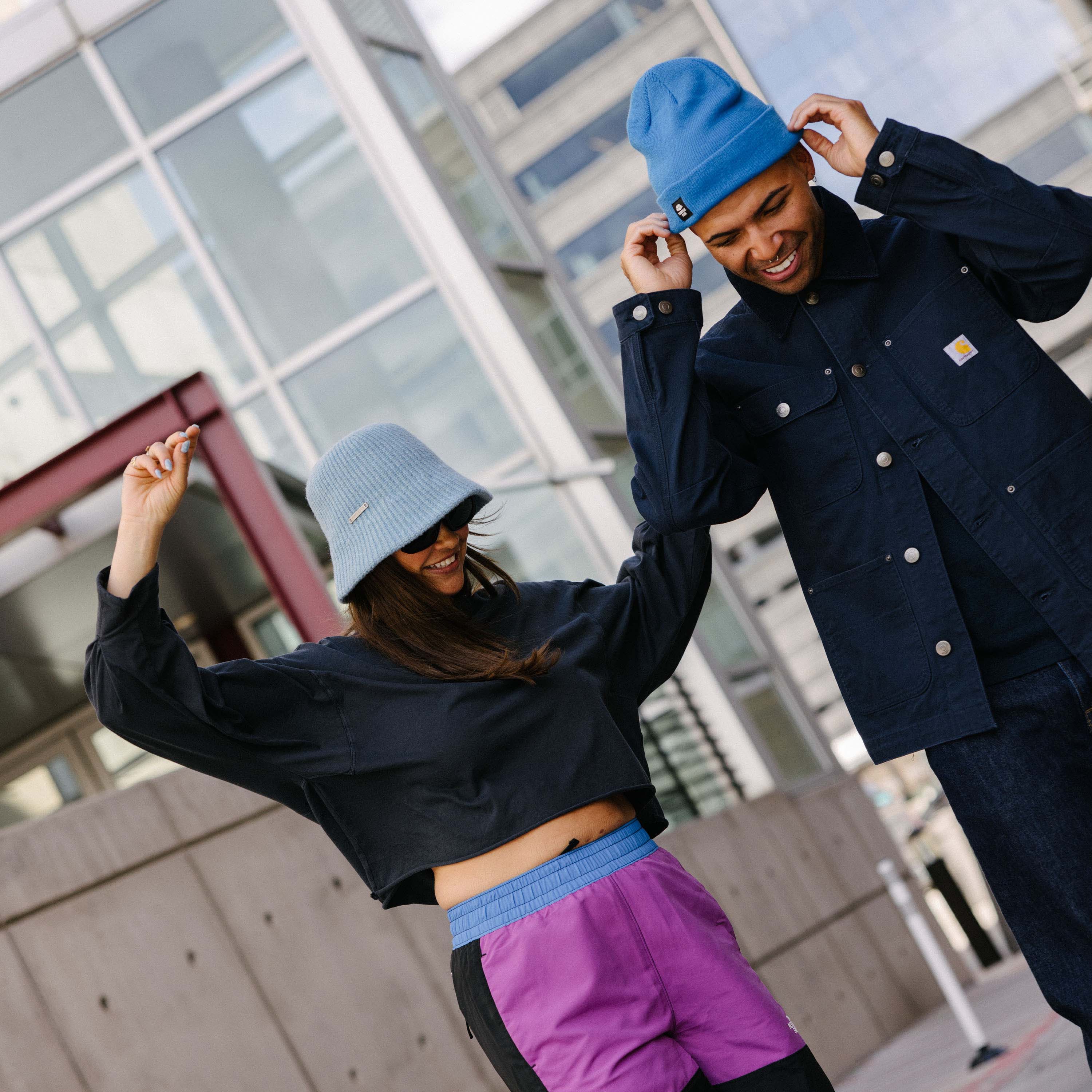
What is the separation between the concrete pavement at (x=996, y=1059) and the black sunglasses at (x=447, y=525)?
2.41m

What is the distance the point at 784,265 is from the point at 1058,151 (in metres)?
44.9

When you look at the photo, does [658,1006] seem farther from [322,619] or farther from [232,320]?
[232,320]

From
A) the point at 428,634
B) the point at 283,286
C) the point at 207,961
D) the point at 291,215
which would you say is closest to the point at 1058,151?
the point at 291,215

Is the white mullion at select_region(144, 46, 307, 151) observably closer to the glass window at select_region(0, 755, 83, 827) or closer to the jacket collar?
the glass window at select_region(0, 755, 83, 827)

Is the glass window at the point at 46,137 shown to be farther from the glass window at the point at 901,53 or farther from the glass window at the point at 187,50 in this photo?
the glass window at the point at 901,53

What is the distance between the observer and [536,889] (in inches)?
83.7

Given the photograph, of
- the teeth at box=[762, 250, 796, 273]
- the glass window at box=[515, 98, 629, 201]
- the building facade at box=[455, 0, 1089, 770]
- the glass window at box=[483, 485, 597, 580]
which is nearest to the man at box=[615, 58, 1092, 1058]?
the teeth at box=[762, 250, 796, 273]

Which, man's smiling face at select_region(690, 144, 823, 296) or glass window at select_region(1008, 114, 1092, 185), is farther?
glass window at select_region(1008, 114, 1092, 185)

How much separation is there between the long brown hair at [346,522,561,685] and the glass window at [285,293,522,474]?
7166 millimetres

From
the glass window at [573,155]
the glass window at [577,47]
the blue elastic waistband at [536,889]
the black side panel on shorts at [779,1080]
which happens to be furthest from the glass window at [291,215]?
the glass window at [577,47]

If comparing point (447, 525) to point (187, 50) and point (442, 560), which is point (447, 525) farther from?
point (187, 50)

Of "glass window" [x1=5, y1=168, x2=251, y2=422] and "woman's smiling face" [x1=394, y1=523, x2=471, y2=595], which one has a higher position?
"glass window" [x1=5, y1=168, x2=251, y2=422]

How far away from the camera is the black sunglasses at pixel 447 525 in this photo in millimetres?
2256

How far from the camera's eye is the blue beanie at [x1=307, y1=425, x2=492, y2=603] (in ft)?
7.27
